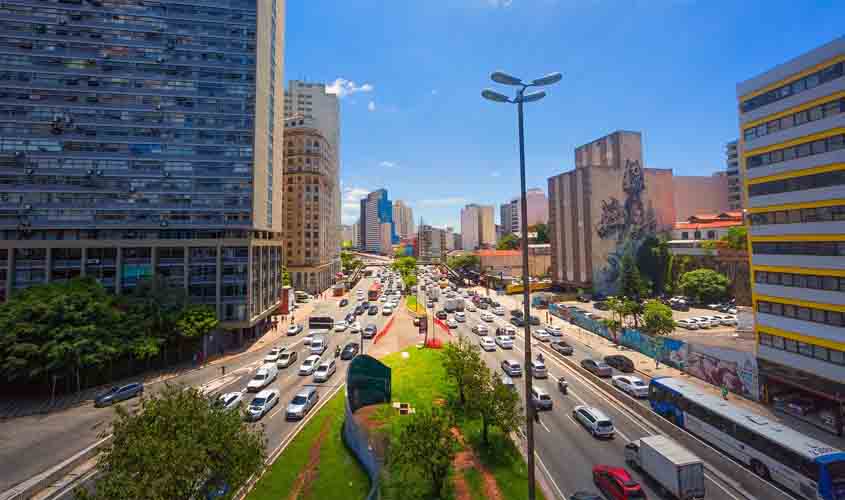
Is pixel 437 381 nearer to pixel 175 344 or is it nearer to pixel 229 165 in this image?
pixel 175 344

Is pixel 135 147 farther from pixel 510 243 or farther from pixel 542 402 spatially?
pixel 510 243

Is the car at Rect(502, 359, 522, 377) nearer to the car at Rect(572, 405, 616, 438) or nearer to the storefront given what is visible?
the car at Rect(572, 405, 616, 438)

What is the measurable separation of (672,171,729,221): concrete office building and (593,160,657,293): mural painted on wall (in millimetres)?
50435

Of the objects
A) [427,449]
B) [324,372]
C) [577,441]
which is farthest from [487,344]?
[427,449]

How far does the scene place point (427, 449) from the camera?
16.8 metres

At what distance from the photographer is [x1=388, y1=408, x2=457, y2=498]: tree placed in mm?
16766

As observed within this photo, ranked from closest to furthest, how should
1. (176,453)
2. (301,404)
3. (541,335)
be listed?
(176,453) → (301,404) → (541,335)

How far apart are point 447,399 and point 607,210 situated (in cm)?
7005

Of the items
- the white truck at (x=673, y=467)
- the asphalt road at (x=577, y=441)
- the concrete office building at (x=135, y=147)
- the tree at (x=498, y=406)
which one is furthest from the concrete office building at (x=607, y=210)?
the tree at (x=498, y=406)

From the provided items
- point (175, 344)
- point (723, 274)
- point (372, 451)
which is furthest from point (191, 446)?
point (723, 274)

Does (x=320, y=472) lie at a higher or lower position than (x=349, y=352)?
lower

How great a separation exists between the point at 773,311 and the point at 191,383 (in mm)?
52921

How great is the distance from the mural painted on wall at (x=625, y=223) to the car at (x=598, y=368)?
48632 mm

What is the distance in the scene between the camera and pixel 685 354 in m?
37.8
